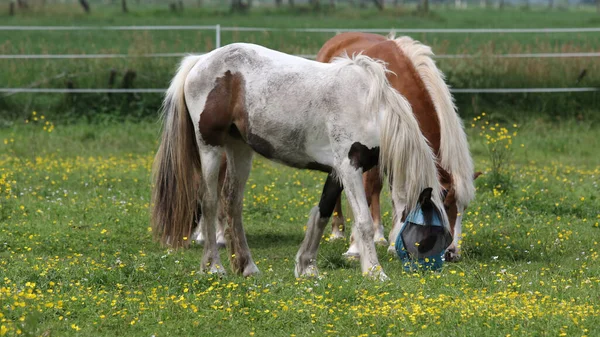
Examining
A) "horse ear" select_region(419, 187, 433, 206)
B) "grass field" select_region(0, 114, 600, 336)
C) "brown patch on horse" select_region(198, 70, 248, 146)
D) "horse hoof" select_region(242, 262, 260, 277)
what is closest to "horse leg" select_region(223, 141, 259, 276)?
"horse hoof" select_region(242, 262, 260, 277)

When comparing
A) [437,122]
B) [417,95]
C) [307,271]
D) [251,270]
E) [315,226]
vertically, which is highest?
[417,95]

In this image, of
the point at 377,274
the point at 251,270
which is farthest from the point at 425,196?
the point at 251,270

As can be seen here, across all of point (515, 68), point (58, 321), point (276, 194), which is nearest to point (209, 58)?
point (58, 321)

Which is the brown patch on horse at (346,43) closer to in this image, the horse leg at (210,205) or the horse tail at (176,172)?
the horse tail at (176,172)

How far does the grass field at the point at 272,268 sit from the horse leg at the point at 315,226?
137 mm

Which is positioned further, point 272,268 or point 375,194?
point 375,194

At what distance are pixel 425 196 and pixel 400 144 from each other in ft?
1.64

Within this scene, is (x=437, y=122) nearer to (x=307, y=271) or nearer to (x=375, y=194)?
(x=375, y=194)

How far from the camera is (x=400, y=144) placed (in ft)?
20.4

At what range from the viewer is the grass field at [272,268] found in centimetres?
525

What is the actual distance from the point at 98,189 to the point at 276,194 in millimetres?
2004

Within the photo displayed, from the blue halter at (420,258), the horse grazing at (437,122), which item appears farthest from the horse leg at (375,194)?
the blue halter at (420,258)

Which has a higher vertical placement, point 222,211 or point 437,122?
point 437,122

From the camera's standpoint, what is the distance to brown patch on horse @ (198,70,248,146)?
6680mm
